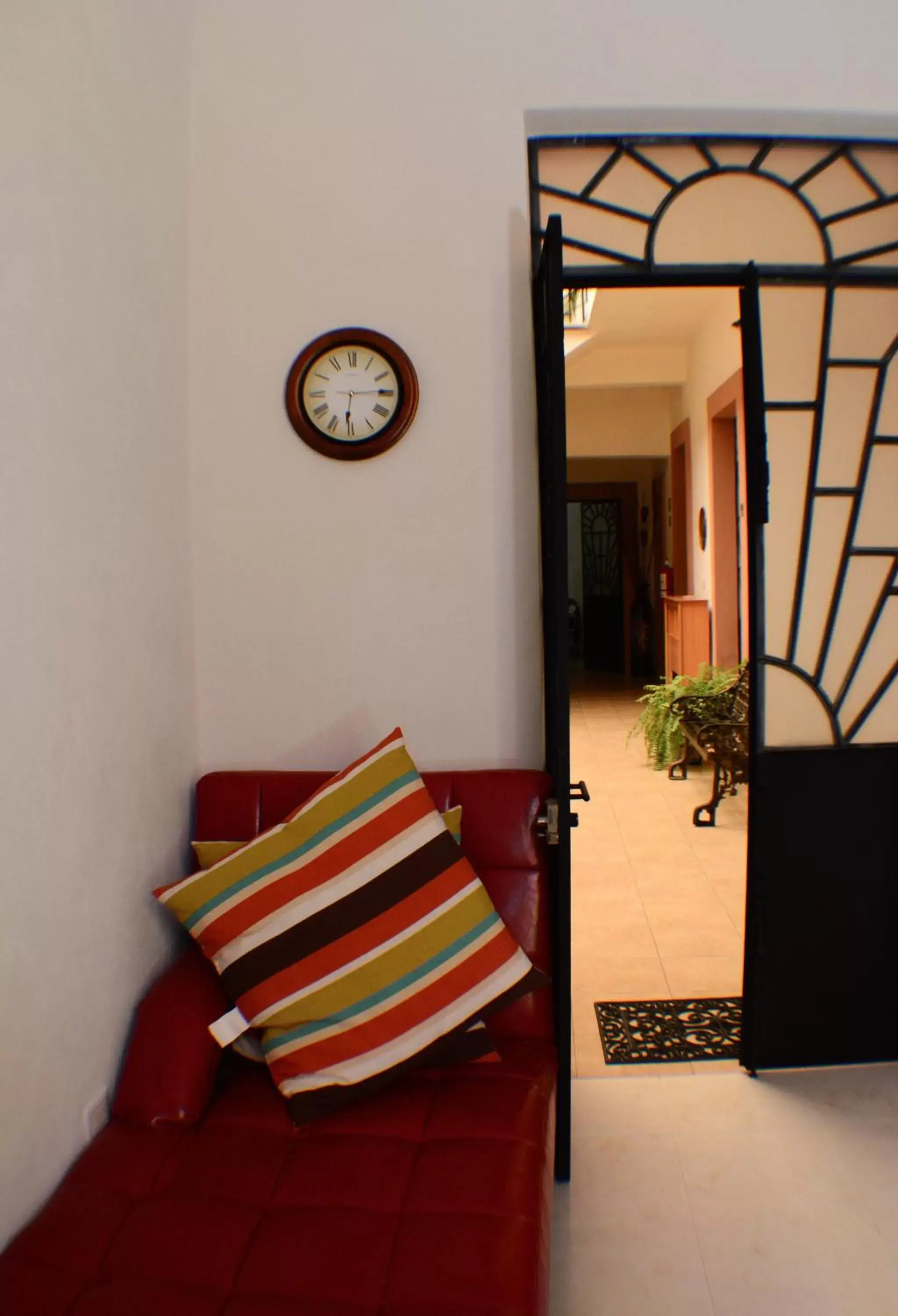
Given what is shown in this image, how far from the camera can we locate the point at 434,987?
1.65m

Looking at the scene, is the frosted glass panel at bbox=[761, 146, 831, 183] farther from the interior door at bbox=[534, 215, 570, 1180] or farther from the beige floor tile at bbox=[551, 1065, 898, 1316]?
the beige floor tile at bbox=[551, 1065, 898, 1316]

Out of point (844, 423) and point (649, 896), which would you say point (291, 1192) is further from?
point (649, 896)

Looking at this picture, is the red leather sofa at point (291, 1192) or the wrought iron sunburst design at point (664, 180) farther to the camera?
the wrought iron sunburst design at point (664, 180)

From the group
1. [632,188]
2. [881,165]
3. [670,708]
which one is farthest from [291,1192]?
[670,708]

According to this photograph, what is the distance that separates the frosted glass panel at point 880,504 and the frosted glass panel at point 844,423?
46 mm

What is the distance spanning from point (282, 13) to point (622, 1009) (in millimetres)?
2889

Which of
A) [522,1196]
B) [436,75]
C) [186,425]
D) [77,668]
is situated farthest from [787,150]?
[522,1196]

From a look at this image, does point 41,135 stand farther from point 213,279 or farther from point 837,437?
point 837,437

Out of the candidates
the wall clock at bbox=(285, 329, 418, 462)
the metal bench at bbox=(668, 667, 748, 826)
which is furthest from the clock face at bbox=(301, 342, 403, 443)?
the metal bench at bbox=(668, 667, 748, 826)

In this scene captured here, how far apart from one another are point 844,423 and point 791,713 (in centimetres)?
78

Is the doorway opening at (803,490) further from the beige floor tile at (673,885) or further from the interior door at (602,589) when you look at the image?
the interior door at (602,589)

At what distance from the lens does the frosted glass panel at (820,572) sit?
2318 mm

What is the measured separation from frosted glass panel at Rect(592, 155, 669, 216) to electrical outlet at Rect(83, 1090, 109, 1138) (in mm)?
2341

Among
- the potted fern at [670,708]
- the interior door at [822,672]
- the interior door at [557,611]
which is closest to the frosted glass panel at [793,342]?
the interior door at [822,672]
